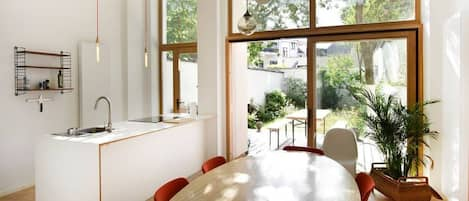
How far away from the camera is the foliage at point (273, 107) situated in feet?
19.4

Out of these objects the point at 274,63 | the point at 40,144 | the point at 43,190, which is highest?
the point at 274,63

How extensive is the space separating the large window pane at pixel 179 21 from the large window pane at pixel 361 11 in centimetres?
254

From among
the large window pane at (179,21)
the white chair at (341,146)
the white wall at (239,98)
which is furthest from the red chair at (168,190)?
the large window pane at (179,21)

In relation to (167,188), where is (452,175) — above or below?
below

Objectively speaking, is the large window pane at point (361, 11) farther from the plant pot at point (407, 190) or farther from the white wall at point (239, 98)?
the plant pot at point (407, 190)

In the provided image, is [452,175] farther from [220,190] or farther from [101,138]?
[101,138]

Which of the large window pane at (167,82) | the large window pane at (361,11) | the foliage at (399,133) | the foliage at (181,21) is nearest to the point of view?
the foliage at (399,133)

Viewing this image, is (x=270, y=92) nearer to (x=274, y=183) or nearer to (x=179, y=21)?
(x=179, y=21)

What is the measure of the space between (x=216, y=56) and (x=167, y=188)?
11.0 ft

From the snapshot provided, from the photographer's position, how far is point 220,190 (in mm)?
2209

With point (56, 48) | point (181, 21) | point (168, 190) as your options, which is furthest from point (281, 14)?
Result: point (168, 190)

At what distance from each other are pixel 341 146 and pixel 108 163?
114 inches

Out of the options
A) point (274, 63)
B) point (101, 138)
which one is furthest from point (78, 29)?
point (274, 63)

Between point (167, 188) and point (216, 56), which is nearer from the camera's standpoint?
point (167, 188)
